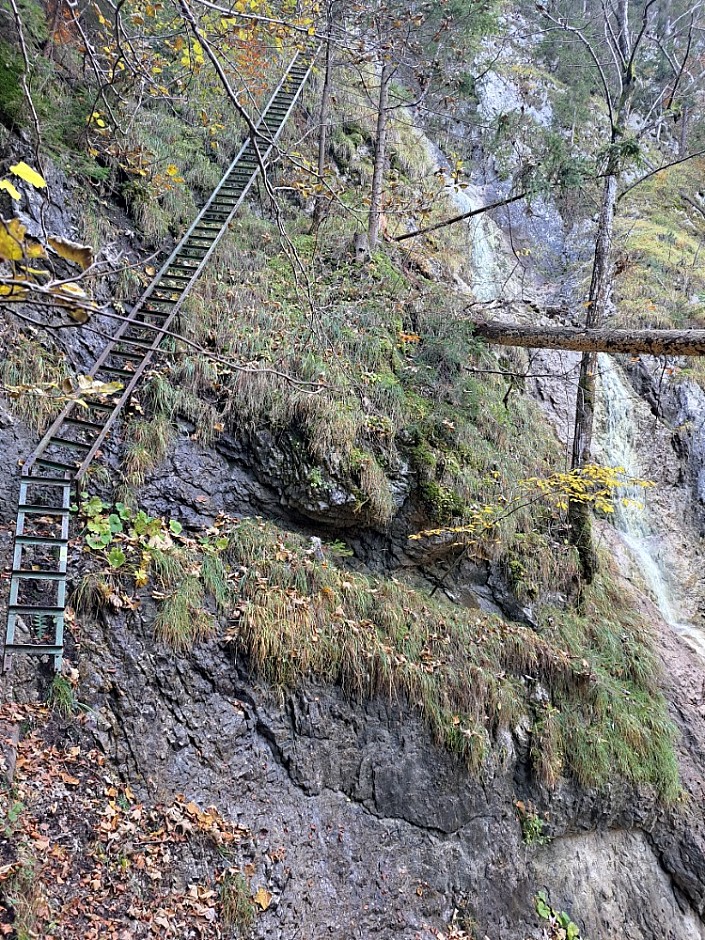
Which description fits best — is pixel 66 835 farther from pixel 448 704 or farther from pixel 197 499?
pixel 448 704

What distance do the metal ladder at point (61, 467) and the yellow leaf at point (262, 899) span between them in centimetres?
231

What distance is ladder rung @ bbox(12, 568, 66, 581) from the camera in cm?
426

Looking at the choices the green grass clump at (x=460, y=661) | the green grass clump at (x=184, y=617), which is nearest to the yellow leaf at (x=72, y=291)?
the green grass clump at (x=184, y=617)

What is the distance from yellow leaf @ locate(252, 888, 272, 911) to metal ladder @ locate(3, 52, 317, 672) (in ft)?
7.57

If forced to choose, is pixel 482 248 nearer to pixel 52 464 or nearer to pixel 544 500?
pixel 544 500

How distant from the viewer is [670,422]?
11.7 meters

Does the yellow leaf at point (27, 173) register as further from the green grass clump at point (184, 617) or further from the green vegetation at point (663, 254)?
the green vegetation at point (663, 254)

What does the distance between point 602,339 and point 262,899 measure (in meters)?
6.23

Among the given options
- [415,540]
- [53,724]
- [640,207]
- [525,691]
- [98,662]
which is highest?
[640,207]

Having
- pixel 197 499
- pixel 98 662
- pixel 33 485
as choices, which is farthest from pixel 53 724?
pixel 197 499

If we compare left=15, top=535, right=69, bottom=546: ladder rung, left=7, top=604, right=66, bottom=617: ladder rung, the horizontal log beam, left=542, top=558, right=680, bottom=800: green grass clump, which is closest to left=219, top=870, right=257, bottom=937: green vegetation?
left=7, top=604, right=66, bottom=617: ladder rung

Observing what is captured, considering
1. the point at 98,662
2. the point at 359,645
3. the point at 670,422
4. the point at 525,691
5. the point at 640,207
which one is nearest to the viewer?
the point at 98,662

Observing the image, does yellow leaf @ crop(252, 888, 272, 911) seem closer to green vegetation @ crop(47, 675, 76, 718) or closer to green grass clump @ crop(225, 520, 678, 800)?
green grass clump @ crop(225, 520, 678, 800)

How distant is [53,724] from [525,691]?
4.94 m
